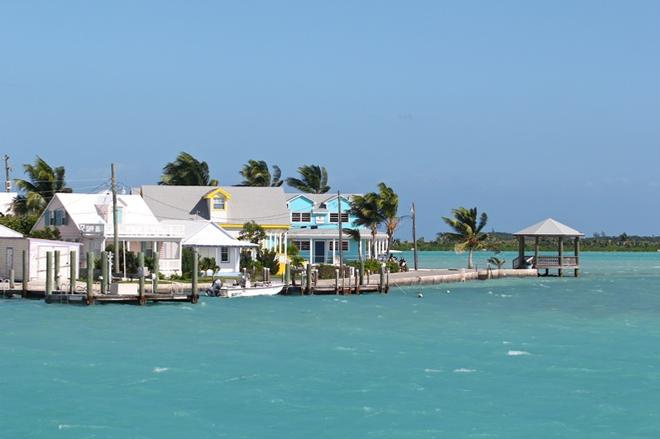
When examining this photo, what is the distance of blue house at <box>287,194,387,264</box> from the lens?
305 ft

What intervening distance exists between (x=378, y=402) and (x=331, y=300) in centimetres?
3629

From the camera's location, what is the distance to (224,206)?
287 feet

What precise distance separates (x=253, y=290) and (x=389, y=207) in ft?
93.7


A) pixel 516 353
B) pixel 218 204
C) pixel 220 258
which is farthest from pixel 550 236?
pixel 516 353

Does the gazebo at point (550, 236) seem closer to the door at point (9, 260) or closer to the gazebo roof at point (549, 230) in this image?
the gazebo roof at point (549, 230)

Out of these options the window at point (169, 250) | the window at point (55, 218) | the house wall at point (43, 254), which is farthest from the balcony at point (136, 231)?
the window at point (55, 218)

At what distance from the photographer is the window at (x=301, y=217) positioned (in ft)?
314

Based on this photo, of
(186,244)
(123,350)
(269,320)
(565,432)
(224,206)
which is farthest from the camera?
(224,206)

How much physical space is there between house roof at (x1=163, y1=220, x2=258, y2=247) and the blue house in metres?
14.3

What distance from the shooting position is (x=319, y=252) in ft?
309

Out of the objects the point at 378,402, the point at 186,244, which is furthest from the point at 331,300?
the point at 378,402

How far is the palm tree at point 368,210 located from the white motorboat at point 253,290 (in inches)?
950

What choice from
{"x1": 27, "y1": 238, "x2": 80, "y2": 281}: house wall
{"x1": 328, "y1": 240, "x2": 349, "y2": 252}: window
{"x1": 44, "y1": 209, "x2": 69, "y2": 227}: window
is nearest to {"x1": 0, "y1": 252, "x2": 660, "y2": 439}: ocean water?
{"x1": 27, "y1": 238, "x2": 80, "y2": 281}: house wall

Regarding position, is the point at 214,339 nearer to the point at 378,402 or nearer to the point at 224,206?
the point at 378,402
